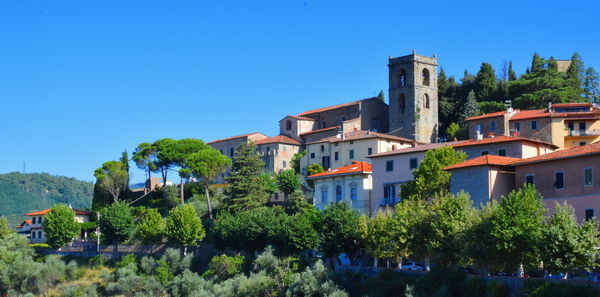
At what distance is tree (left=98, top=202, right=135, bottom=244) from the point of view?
70.8m

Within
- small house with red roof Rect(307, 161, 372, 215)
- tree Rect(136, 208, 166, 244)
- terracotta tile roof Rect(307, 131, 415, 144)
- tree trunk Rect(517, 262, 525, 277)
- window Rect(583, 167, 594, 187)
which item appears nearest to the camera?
tree trunk Rect(517, 262, 525, 277)

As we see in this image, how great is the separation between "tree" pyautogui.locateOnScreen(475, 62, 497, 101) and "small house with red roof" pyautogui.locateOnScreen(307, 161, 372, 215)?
92.4 ft

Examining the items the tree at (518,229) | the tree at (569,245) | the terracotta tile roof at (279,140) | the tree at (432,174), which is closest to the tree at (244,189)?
the terracotta tile roof at (279,140)

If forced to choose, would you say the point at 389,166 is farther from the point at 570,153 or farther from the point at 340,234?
the point at 570,153

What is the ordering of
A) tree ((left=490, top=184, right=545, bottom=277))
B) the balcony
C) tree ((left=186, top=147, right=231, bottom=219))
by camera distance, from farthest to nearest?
tree ((left=186, top=147, right=231, bottom=219))
the balcony
tree ((left=490, top=184, right=545, bottom=277))

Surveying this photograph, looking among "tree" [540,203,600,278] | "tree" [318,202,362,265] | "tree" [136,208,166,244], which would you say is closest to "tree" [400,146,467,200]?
"tree" [318,202,362,265]

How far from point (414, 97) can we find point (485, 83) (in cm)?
1016

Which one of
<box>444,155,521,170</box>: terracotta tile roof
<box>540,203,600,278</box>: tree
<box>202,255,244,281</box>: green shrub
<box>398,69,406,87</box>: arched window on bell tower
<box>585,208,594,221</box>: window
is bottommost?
<box>202,255,244,281</box>: green shrub

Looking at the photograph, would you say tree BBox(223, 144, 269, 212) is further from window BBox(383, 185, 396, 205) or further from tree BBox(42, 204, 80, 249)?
tree BBox(42, 204, 80, 249)

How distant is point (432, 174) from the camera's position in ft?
175

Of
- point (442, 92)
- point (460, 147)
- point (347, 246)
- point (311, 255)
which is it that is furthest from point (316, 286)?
point (442, 92)

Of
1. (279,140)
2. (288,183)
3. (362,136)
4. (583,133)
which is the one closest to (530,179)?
(583,133)

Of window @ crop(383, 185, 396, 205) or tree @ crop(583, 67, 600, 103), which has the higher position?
tree @ crop(583, 67, 600, 103)

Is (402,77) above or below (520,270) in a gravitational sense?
above
